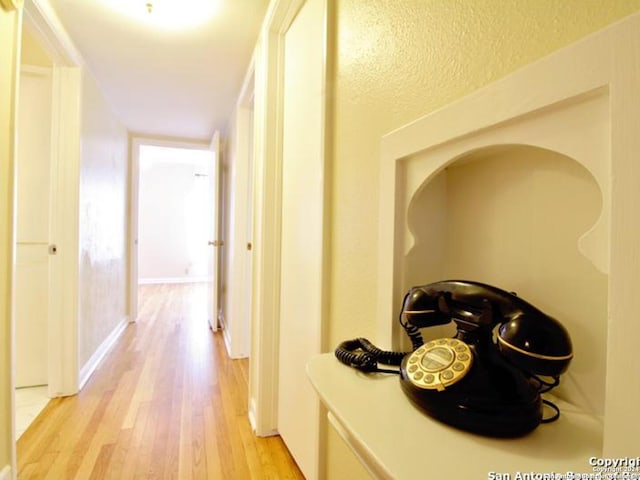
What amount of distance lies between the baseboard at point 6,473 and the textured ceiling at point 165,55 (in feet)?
6.89

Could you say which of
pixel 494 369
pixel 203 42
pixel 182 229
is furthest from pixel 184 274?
pixel 494 369

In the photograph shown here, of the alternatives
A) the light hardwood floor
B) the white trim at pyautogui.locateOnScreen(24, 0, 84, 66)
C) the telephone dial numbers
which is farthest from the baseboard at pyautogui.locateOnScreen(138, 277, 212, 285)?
the telephone dial numbers

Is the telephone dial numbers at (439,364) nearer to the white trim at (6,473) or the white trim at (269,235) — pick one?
the white trim at (269,235)

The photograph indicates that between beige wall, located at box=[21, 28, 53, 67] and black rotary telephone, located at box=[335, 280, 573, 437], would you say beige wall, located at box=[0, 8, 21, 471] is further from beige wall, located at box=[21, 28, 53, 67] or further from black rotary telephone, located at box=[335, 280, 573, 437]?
black rotary telephone, located at box=[335, 280, 573, 437]

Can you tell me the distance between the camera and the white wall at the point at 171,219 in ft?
20.9

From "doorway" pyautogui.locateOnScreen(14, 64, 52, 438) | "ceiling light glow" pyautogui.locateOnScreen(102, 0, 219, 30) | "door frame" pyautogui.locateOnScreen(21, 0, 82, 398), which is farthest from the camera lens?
"doorway" pyautogui.locateOnScreen(14, 64, 52, 438)

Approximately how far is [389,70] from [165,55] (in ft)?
6.14

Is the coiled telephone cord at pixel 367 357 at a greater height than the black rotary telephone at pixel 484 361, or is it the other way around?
the black rotary telephone at pixel 484 361

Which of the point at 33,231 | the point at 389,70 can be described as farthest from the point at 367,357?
the point at 33,231

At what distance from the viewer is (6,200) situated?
51.5 inches

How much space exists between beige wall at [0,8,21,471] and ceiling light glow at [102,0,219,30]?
0.48 metres

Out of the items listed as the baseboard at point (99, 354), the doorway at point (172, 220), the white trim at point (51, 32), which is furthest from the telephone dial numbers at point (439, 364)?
the doorway at point (172, 220)

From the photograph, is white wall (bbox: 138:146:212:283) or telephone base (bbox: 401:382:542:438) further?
white wall (bbox: 138:146:212:283)

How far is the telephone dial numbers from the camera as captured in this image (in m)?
0.46
